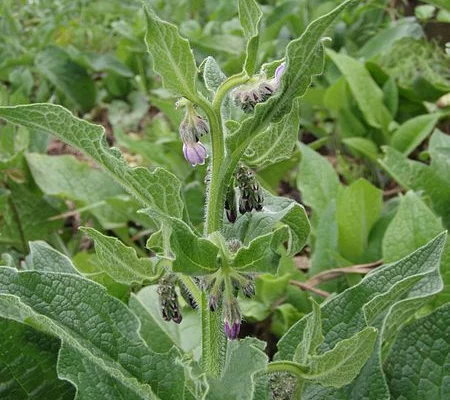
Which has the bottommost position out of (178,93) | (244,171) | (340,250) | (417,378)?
(340,250)

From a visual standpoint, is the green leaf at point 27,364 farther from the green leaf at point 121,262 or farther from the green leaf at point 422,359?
the green leaf at point 422,359

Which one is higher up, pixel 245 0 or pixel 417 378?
pixel 245 0

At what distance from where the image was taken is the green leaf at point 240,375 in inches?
39.7

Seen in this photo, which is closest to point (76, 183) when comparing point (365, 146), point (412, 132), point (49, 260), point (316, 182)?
point (316, 182)

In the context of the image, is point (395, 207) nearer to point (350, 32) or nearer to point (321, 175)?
point (321, 175)

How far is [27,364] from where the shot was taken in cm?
132

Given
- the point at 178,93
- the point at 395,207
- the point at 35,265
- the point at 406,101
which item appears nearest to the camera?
the point at 178,93

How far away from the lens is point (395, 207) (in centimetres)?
221

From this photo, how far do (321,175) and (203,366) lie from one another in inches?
47.3

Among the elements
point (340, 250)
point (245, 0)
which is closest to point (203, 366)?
point (245, 0)

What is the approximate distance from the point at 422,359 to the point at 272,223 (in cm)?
38

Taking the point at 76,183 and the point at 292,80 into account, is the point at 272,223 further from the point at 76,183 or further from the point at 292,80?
the point at 76,183

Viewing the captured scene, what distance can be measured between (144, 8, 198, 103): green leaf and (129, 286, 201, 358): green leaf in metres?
0.61

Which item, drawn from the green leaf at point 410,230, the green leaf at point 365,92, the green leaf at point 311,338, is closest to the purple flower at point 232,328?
the green leaf at point 311,338
